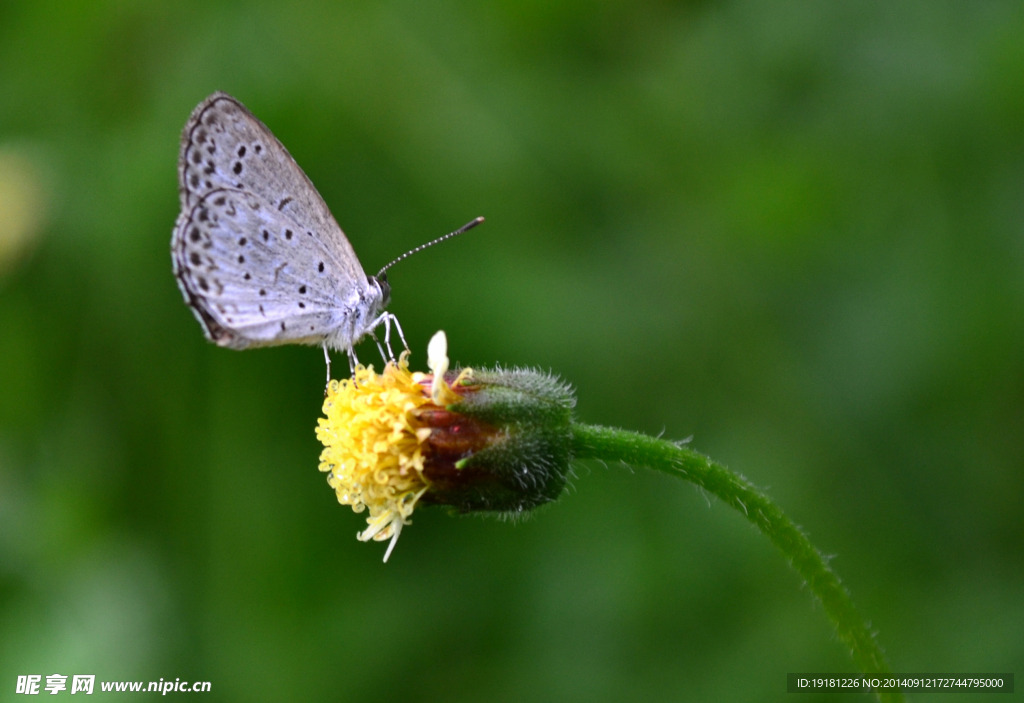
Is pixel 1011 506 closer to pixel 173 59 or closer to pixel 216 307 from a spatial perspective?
pixel 216 307

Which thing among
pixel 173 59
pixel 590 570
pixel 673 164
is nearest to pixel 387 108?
pixel 173 59

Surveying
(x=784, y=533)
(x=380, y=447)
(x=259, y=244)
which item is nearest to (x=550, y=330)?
(x=259, y=244)

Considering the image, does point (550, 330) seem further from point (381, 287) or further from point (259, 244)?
point (259, 244)

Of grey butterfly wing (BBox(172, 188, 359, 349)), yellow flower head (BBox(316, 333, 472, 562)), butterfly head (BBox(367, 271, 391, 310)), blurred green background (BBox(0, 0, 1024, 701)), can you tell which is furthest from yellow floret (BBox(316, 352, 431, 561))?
blurred green background (BBox(0, 0, 1024, 701))

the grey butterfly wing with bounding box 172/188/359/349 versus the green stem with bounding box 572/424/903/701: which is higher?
the grey butterfly wing with bounding box 172/188/359/349

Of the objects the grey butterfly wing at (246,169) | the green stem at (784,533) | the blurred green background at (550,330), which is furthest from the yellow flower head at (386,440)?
the blurred green background at (550,330)

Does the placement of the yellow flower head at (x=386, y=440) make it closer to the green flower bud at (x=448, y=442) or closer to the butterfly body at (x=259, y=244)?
the green flower bud at (x=448, y=442)

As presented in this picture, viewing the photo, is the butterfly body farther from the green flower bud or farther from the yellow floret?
the green flower bud
